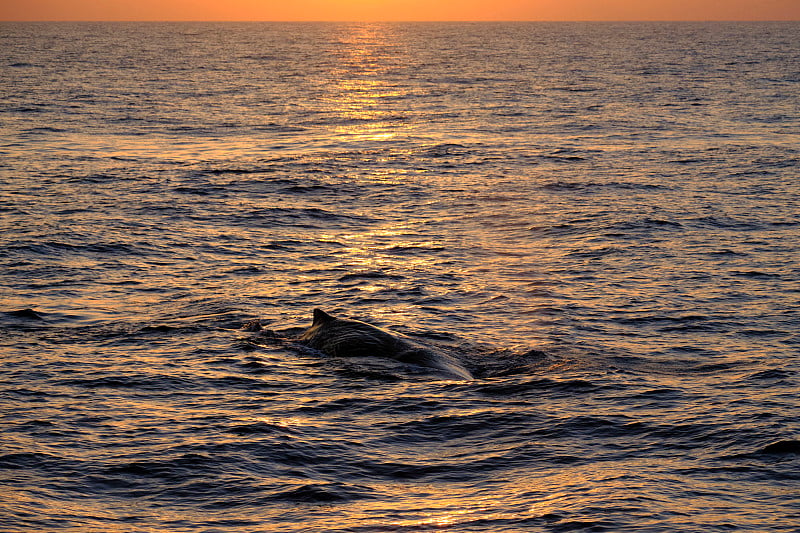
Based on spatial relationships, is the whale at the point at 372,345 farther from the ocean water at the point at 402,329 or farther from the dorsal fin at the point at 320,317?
the ocean water at the point at 402,329

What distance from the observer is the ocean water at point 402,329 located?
39.3ft

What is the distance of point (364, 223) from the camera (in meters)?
29.1

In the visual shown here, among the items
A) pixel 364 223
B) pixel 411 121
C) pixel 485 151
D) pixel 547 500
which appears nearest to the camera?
pixel 547 500

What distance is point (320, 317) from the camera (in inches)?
713

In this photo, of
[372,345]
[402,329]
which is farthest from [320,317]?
[402,329]

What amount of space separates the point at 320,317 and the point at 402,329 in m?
1.70

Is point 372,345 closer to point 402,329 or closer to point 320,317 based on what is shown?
point 320,317

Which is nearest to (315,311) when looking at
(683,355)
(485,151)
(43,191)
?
(683,355)

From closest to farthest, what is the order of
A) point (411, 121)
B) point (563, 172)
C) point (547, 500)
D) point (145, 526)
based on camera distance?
1. point (145, 526)
2. point (547, 500)
3. point (563, 172)
4. point (411, 121)

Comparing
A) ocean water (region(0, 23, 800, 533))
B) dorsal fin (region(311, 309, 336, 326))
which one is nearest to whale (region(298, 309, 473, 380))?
dorsal fin (region(311, 309, 336, 326))

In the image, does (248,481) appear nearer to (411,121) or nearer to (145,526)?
(145,526)

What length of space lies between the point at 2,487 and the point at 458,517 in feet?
18.2

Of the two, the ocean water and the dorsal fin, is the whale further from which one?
the ocean water

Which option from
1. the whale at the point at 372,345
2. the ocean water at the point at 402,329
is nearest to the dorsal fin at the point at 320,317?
the whale at the point at 372,345
